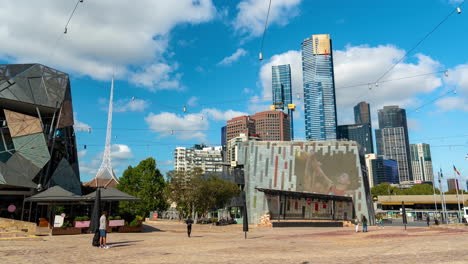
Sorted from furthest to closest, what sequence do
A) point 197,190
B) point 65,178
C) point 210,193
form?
point 210,193
point 197,190
point 65,178

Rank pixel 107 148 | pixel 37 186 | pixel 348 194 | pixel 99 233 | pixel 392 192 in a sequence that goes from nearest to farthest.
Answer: pixel 99 233 → pixel 37 186 → pixel 348 194 → pixel 107 148 → pixel 392 192

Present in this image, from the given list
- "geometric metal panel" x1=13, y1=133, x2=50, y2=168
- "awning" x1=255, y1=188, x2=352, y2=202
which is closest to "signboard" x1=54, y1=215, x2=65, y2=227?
"geometric metal panel" x1=13, y1=133, x2=50, y2=168

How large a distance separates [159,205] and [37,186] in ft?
66.8

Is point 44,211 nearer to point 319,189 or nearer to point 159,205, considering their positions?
point 159,205

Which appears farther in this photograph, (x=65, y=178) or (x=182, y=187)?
(x=182, y=187)

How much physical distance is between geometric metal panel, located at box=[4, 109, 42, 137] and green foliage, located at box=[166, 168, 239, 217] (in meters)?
19.1

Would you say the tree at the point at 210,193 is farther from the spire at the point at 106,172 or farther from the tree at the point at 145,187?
the spire at the point at 106,172

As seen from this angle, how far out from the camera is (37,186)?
38.6m

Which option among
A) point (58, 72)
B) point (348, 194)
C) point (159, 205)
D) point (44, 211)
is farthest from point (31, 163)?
point (348, 194)

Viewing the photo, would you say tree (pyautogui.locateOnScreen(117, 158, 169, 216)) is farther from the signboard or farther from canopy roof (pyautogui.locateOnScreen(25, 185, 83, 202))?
the signboard

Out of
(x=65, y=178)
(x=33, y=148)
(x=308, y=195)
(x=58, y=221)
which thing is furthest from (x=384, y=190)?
(x=58, y=221)

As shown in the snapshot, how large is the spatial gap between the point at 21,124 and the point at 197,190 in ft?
77.7

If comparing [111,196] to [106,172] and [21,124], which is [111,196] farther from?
[106,172]

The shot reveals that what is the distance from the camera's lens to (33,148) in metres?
39.8
